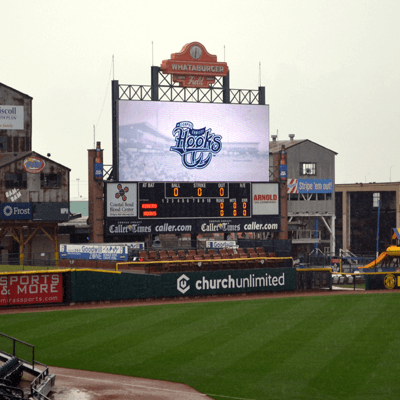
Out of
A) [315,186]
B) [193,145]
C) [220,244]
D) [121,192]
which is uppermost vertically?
[193,145]

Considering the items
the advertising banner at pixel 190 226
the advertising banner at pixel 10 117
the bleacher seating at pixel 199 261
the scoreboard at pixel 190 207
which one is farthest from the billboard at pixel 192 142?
the advertising banner at pixel 10 117

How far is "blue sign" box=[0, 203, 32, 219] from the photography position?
140ft

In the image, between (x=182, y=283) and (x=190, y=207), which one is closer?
(x=182, y=283)

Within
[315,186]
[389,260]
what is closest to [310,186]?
[315,186]

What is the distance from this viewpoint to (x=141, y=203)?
41.7 m

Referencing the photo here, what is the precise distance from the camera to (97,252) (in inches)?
1496

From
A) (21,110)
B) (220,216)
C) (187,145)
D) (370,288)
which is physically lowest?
(370,288)

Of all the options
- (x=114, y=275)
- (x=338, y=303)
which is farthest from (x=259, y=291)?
(x=114, y=275)

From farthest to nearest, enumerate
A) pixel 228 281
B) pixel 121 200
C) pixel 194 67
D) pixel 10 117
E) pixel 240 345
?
pixel 10 117 < pixel 194 67 < pixel 121 200 < pixel 228 281 < pixel 240 345

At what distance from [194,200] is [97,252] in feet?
26.2

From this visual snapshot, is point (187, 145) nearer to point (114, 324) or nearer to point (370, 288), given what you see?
point (370, 288)

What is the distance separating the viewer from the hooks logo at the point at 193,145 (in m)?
44.3

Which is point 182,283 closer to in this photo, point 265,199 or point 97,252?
point 97,252

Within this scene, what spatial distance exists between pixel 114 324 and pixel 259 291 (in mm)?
9988
